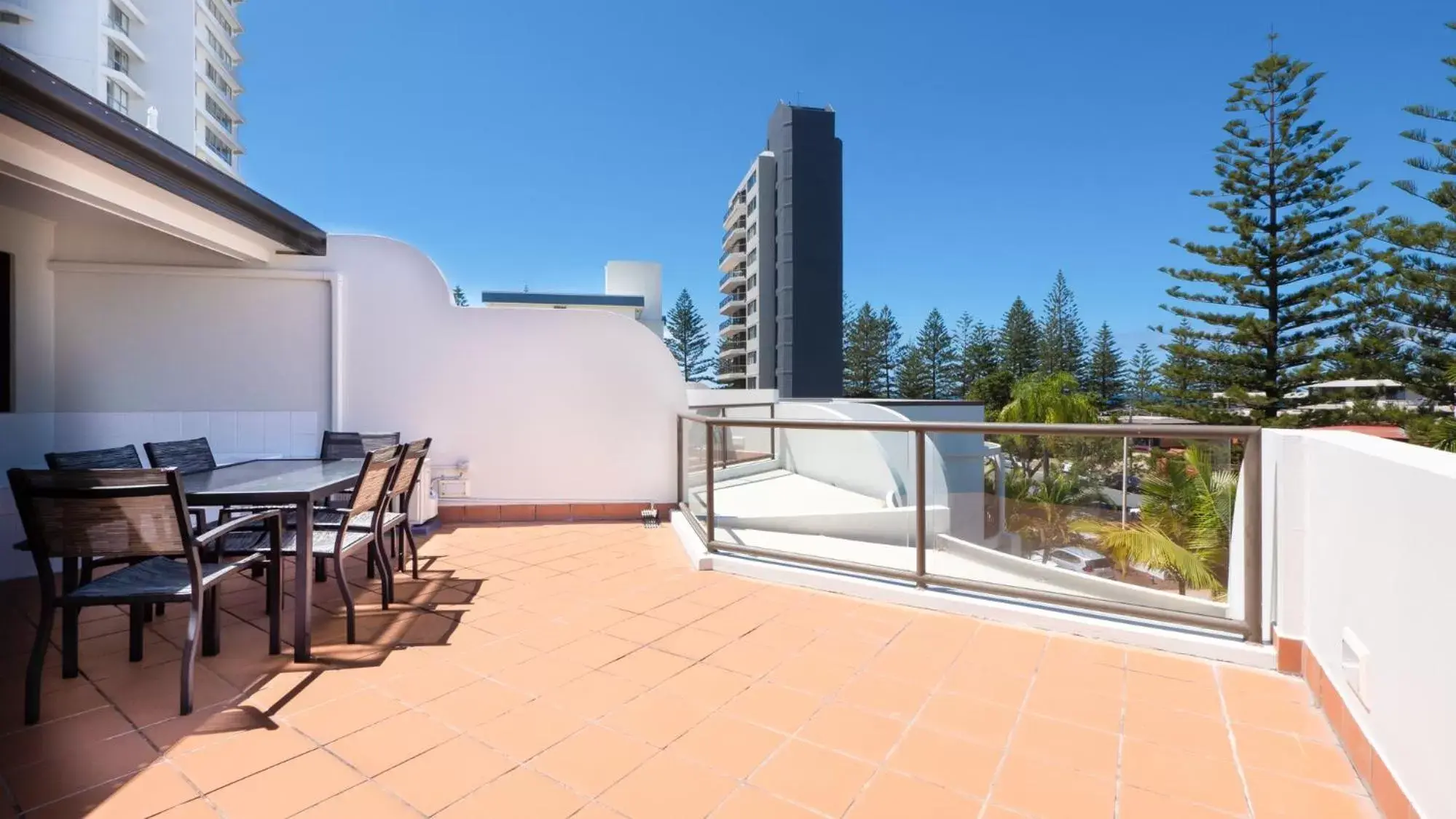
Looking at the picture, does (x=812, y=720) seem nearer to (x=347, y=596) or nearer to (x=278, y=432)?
(x=347, y=596)

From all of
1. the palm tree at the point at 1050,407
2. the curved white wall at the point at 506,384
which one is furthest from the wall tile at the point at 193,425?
the palm tree at the point at 1050,407

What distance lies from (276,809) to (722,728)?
1.11 m

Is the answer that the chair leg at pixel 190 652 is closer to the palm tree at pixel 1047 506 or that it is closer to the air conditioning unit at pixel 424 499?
the air conditioning unit at pixel 424 499

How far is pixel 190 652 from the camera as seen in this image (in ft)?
6.62

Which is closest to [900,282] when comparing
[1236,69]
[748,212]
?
[748,212]

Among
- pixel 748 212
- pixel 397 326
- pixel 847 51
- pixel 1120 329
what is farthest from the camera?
pixel 748 212

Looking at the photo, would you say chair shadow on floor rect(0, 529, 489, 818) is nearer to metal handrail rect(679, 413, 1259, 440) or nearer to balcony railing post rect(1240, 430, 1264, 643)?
metal handrail rect(679, 413, 1259, 440)

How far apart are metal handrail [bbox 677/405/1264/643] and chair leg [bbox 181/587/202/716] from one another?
2.36 meters

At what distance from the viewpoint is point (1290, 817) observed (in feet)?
4.86

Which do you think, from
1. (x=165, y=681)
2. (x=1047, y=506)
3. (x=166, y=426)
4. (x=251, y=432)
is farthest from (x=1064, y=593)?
(x=166, y=426)

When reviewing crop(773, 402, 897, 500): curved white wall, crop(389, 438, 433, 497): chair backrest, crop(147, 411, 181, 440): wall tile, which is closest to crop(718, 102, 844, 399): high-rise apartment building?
crop(773, 402, 897, 500): curved white wall

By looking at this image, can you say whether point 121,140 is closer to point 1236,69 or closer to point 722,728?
point 722,728

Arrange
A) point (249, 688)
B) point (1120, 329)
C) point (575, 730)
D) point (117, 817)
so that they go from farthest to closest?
1. point (1120, 329)
2. point (249, 688)
3. point (575, 730)
4. point (117, 817)

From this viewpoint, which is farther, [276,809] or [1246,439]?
[1246,439]
